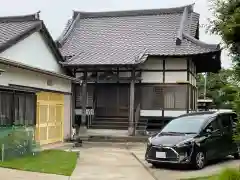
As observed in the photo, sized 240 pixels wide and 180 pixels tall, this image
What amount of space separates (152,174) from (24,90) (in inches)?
253

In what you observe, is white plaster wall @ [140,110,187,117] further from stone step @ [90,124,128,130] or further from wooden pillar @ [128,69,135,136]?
wooden pillar @ [128,69,135,136]

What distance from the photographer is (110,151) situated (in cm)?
1658

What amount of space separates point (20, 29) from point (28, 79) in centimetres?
222

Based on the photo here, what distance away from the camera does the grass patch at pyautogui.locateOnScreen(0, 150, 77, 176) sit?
35.6ft

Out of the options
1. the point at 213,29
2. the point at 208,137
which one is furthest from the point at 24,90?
the point at 213,29

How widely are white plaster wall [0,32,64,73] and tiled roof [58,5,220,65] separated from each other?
2.59m

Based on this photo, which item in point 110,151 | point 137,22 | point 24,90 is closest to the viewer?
point 24,90

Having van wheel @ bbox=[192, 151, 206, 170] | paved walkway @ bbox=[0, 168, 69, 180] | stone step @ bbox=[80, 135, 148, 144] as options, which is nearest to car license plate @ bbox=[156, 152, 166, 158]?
van wheel @ bbox=[192, 151, 206, 170]

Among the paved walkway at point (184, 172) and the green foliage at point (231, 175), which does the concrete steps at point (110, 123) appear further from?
the green foliage at point (231, 175)

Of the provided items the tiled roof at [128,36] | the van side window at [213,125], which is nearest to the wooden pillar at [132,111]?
the tiled roof at [128,36]

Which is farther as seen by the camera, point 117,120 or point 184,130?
point 117,120

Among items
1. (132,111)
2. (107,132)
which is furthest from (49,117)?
(132,111)

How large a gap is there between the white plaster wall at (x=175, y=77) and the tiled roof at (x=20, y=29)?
674 cm

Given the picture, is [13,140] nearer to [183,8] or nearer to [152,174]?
[152,174]
